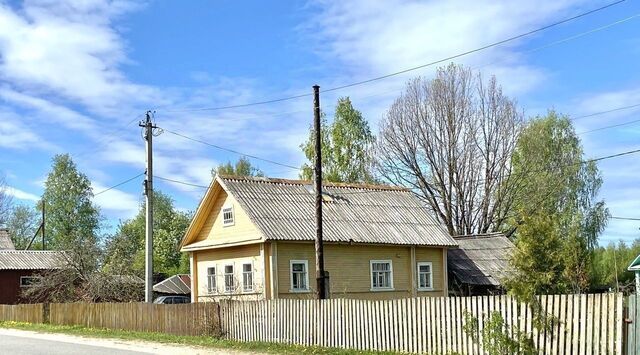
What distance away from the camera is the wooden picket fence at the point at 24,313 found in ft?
112

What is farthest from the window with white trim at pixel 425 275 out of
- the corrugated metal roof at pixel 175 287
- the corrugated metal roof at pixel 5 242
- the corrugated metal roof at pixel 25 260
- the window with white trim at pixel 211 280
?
the corrugated metal roof at pixel 5 242

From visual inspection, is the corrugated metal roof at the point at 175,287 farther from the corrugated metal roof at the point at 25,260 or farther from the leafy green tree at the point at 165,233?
the corrugated metal roof at the point at 25,260

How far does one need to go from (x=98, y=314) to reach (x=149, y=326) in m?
4.65

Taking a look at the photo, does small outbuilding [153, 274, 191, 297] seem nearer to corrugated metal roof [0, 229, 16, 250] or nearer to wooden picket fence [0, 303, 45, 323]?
wooden picket fence [0, 303, 45, 323]

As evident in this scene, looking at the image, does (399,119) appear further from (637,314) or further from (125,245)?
(637,314)

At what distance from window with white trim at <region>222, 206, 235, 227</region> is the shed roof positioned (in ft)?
3.80

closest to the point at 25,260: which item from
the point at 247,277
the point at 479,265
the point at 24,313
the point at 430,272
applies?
the point at 24,313

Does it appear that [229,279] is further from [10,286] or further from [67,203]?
[67,203]

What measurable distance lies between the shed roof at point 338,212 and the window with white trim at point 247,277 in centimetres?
234

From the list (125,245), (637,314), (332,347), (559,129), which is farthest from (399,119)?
(637,314)

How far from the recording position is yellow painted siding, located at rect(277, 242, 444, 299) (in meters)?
30.0

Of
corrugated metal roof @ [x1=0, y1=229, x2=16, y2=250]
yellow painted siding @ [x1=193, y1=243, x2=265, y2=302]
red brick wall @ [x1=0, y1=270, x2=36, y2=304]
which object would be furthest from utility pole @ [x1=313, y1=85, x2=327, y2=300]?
corrugated metal roof @ [x1=0, y1=229, x2=16, y2=250]

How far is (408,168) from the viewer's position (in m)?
47.7

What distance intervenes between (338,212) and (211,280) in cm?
644
